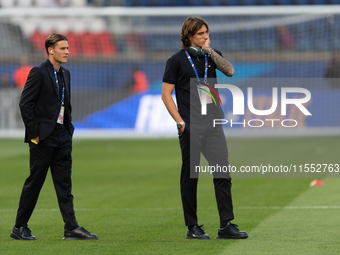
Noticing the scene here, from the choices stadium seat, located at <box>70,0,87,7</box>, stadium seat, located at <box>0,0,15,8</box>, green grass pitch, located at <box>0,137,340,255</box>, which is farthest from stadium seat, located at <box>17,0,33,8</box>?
green grass pitch, located at <box>0,137,340,255</box>

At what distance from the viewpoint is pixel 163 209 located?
7.74 m

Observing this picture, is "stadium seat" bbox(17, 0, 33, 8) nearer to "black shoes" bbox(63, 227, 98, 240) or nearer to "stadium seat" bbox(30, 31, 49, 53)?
"stadium seat" bbox(30, 31, 49, 53)

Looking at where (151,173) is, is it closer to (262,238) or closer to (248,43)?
(262,238)

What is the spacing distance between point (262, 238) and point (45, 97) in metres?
2.42

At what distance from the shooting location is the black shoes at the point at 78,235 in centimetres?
592

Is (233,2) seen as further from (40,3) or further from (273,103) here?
(273,103)

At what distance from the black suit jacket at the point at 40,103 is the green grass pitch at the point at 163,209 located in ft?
3.50

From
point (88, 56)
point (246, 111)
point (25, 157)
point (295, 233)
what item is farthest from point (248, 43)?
point (295, 233)

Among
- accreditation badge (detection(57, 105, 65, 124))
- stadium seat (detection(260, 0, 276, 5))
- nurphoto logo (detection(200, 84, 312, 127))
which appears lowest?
nurphoto logo (detection(200, 84, 312, 127))

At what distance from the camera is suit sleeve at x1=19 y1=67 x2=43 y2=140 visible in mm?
5758

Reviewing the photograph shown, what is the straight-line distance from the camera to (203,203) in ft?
26.9

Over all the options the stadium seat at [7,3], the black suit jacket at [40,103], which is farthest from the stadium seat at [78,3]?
the black suit jacket at [40,103]

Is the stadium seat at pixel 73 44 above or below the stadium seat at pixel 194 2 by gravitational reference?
below

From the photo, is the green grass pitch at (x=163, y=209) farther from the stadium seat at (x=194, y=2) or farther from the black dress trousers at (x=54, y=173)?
the stadium seat at (x=194, y=2)
